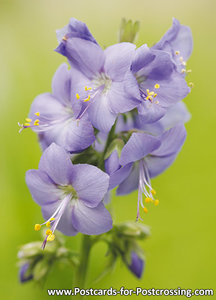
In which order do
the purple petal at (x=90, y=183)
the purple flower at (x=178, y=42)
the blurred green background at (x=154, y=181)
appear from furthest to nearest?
the blurred green background at (x=154, y=181) < the purple flower at (x=178, y=42) < the purple petal at (x=90, y=183)

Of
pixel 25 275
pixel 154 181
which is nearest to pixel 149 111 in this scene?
pixel 25 275

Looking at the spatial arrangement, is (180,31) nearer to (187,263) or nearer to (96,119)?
(96,119)

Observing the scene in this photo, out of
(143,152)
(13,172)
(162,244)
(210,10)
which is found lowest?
(162,244)

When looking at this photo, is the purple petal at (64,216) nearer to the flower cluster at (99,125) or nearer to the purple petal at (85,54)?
the flower cluster at (99,125)

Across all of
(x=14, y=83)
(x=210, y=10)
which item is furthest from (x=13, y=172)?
(x=210, y=10)

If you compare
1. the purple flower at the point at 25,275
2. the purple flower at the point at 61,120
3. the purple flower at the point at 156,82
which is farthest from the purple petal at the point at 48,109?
the purple flower at the point at 25,275

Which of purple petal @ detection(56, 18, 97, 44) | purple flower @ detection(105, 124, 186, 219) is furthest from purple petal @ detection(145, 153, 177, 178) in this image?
purple petal @ detection(56, 18, 97, 44)
